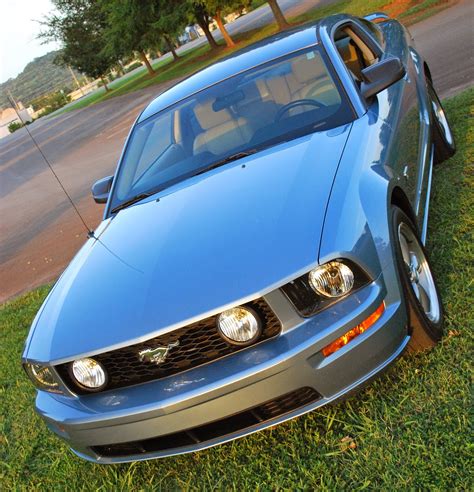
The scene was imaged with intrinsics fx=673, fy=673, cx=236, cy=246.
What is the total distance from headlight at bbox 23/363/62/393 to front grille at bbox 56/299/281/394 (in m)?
0.32

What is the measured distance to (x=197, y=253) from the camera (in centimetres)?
306

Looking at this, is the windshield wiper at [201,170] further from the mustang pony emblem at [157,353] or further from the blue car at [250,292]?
the mustang pony emblem at [157,353]

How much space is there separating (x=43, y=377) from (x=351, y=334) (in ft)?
4.86

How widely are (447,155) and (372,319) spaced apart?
352 cm

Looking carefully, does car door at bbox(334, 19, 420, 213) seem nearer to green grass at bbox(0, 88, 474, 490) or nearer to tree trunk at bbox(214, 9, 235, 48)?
green grass at bbox(0, 88, 474, 490)

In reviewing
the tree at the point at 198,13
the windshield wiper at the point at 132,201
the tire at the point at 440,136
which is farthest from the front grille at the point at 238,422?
the tree at the point at 198,13

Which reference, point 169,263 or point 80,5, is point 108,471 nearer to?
point 169,263

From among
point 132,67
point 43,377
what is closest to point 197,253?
point 43,377

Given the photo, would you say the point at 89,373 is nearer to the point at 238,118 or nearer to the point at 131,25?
the point at 238,118

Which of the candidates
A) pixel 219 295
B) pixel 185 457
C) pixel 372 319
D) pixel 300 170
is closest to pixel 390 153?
A: pixel 300 170

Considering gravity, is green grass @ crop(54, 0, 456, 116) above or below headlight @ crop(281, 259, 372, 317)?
below

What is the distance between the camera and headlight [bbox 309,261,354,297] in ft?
8.96

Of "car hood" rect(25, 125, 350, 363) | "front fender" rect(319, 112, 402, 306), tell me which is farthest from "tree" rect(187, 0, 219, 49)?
"front fender" rect(319, 112, 402, 306)

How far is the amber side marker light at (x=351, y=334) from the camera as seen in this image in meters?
2.69
